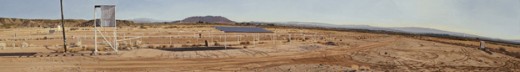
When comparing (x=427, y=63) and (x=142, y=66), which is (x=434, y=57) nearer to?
(x=427, y=63)

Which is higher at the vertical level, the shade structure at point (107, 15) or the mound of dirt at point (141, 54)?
the shade structure at point (107, 15)

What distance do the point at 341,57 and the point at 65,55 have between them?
42.2 feet

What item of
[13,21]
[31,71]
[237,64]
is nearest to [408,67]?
[237,64]

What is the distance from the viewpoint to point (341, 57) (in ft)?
84.3

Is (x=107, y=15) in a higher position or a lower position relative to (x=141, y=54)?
higher

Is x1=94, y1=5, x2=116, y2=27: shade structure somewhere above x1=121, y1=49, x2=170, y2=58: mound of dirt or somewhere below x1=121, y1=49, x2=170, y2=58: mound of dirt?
above

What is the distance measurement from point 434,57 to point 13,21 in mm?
94885

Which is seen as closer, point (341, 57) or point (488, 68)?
point (488, 68)

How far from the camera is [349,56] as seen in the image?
26438mm

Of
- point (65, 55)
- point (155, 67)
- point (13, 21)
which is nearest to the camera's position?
point (155, 67)

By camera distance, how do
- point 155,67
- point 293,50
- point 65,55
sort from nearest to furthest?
1. point 155,67
2. point 65,55
3. point 293,50

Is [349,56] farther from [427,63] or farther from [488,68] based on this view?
[488,68]

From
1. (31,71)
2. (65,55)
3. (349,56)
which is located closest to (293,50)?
(349,56)

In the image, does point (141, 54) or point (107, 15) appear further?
point (141, 54)
